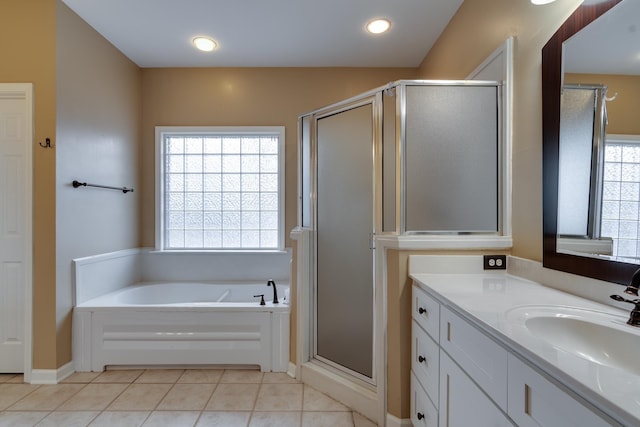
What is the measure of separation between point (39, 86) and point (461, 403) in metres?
3.10

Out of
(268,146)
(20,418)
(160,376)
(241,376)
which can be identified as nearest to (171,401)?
(160,376)

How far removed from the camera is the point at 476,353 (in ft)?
3.15

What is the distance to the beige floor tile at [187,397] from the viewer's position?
6.11 feet

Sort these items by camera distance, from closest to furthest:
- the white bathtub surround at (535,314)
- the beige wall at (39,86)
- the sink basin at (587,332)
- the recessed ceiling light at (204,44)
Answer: the white bathtub surround at (535,314), the sink basin at (587,332), the beige wall at (39,86), the recessed ceiling light at (204,44)

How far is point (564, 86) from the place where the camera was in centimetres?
124

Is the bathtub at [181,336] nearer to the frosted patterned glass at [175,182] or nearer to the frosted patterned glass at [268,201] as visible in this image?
the frosted patterned glass at [268,201]

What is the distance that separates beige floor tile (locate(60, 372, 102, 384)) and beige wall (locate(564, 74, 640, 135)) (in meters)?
3.26


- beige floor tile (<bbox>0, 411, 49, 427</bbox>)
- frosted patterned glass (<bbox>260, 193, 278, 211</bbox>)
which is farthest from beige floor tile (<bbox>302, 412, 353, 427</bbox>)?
frosted patterned glass (<bbox>260, 193, 278, 211</bbox>)

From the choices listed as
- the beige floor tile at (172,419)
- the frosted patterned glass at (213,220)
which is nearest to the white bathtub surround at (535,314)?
the beige floor tile at (172,419)

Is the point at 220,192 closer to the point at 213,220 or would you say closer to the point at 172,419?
the point at 213,220

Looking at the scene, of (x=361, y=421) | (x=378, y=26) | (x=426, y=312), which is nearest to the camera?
(x=426, y=312)

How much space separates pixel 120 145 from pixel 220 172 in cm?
92

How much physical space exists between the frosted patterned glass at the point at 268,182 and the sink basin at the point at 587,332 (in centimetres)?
251

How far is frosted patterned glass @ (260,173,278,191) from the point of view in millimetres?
3137
